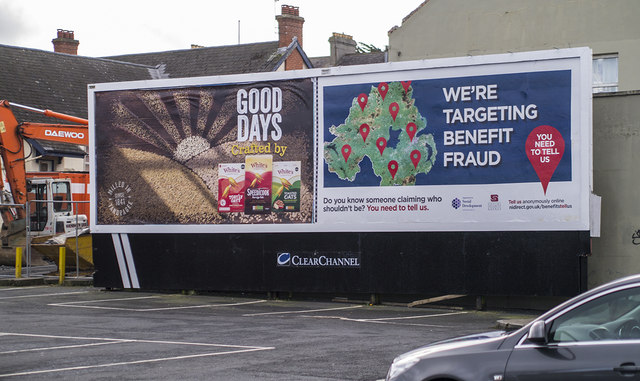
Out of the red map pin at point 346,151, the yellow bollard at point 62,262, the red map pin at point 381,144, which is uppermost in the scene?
the red map pin at point 381,144

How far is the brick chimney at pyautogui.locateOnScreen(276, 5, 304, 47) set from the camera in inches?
2136

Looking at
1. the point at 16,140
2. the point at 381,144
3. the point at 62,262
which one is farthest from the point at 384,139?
the point at 16,140

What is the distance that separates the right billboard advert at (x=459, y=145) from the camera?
59.8 feet

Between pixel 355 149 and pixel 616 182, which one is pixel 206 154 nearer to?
pixel 355 149

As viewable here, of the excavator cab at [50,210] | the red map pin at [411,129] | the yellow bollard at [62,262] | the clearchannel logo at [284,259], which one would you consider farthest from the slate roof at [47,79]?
the red map pin at [411,129]

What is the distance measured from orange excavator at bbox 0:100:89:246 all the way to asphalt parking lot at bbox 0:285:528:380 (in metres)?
8.56

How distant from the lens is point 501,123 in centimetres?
1878

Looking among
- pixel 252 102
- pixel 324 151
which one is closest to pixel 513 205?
pixel 324 151

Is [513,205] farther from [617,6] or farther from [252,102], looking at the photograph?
[617,6]

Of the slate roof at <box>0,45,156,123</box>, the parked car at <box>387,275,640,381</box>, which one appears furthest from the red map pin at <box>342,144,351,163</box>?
the slate roof at <box>0,45,156,123</box>

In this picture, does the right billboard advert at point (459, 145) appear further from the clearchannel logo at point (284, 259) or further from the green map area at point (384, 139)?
the clearchannel logo at point (284, 259)

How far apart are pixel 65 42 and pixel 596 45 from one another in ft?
133

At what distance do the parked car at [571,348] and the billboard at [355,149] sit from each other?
1154 cm

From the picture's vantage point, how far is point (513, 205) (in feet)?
61.1
